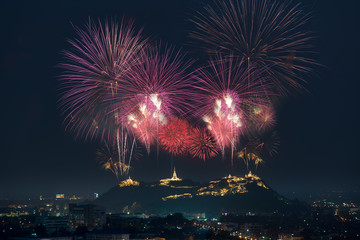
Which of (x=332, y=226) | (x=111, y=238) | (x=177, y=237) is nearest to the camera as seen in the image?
(x=111, y=238)

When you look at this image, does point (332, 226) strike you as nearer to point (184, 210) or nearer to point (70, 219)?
point (70, 219)

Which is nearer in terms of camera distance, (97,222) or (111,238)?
(111,238)

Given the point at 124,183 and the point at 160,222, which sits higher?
the point at 124,183

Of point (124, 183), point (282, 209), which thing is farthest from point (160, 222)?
point (124, 183)

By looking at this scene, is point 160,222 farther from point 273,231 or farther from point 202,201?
point 202,201

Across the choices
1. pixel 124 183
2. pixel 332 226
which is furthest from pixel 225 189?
pixel 332 226

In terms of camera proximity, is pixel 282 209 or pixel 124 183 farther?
pixel 124 183

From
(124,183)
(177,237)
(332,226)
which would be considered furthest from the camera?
(124,183)

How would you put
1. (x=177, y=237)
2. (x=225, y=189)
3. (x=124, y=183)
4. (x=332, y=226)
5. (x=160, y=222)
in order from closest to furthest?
(x=177, y=237), (x=160, y=222), (x=332, y=226), (x=225, y=189), (x=124, y=183)

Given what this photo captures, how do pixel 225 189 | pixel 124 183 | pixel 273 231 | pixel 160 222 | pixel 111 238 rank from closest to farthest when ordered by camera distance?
pixel 111 238
pixel 273 231
pixel 160 222
pixel 225 189
pixel 124 183
